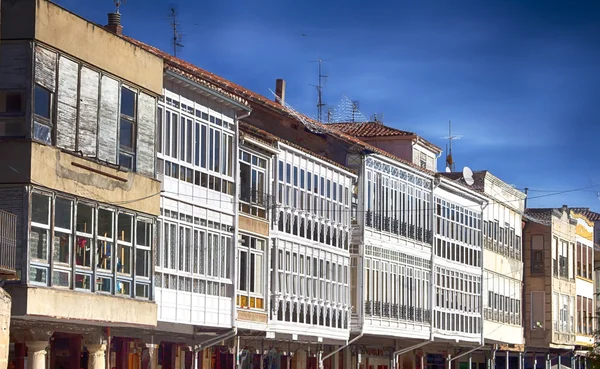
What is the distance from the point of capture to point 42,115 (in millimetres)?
27250

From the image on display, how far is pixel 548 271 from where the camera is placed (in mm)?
Answer: 70312

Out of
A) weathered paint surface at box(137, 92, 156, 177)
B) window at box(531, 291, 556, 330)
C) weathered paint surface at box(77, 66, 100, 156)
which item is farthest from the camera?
window at box(531, 291, 556, 330)

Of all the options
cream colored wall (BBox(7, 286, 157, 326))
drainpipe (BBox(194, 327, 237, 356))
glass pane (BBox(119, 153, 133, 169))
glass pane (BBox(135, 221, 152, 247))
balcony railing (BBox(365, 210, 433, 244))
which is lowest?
drainpipe (BBox(194, 327, 237, 356))

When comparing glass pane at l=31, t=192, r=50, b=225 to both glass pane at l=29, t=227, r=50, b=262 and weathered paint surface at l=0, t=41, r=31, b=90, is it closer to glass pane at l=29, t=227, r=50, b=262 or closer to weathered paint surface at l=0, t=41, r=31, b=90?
glass pane at l=29, t=227, r=50, b=262

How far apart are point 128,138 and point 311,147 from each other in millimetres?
17022

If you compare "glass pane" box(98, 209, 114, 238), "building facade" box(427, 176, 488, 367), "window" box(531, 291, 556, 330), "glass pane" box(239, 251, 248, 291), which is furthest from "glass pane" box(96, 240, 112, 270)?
"window" box(531, 291, 556, 330)

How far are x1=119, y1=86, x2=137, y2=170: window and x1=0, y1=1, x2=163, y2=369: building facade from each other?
0.09ft

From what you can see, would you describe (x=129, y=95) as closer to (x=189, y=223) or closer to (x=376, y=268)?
(x=189, y=223)

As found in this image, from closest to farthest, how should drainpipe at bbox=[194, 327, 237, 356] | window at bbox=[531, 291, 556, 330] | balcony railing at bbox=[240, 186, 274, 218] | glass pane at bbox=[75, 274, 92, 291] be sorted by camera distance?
glass pane at bbox=[75, 274, 92, 291] < drainpipe at bbox=[194, 327, 237, 356] < balcony railing at bbox=[240, 186, 274, 218] < window at bbox=[531, 291, 556, 330]

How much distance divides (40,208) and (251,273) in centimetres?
1250

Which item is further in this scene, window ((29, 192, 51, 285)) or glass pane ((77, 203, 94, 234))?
glass pane ((77, 203, 94, 234))

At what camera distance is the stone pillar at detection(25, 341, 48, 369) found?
94.3ft

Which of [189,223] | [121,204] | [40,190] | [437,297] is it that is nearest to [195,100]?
[189,223]

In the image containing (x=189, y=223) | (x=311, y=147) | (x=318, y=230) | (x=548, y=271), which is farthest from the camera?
(x=548, y=271)
